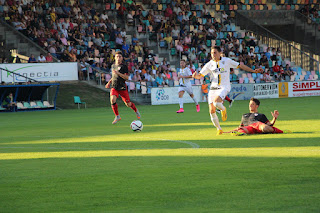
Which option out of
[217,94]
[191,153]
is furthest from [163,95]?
[191,153]

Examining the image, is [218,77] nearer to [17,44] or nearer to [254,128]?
[254,128]

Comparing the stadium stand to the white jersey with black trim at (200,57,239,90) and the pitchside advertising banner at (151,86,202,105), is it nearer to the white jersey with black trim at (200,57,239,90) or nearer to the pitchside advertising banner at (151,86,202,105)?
the pitchside advertising banner at (151,86,202,105)

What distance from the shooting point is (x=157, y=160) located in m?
9.62

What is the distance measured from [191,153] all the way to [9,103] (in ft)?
78.0

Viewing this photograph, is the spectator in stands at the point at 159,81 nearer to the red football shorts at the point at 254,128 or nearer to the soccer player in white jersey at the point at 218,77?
the soccer player in white jersey at the point at 218,77

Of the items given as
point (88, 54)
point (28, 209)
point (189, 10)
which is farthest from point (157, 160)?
point (189, 10)

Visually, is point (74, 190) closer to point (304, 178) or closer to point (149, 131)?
point (304, 178)

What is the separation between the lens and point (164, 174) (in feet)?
26.3

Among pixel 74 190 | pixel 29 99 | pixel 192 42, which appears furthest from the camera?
pixel 192 42

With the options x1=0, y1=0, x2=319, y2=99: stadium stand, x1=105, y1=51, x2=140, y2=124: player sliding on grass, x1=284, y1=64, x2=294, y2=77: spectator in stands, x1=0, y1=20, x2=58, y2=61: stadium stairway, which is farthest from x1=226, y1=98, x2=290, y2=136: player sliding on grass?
x1=284, y1=64, x2=294, y2=77: spectator in stands

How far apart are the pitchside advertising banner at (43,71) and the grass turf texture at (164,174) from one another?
62.1 feet

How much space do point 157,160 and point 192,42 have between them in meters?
36.2

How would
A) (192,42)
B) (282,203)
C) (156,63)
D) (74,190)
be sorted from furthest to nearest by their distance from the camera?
(192,42), (156,63), (74,190), (282,203)

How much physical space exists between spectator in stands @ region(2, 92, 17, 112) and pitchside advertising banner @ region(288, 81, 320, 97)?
66.6ft
